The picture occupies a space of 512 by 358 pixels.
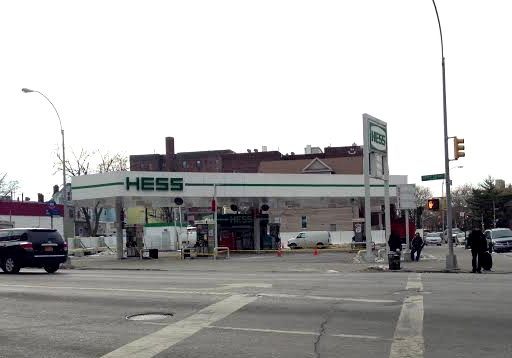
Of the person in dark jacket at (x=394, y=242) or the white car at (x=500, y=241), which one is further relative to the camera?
the white car at (x=500, y=241)

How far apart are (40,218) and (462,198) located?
267ft

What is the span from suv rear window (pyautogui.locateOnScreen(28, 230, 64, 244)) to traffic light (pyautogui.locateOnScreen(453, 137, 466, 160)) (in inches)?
636

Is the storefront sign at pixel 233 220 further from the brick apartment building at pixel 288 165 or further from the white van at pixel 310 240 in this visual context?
the brick apartment building at pixel 288 165

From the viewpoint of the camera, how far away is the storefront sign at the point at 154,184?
117ft

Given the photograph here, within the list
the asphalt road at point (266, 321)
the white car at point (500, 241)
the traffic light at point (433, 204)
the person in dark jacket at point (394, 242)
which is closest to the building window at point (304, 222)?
the white car at point (500, 241)

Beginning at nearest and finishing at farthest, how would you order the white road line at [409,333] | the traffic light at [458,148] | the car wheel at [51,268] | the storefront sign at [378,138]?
the white road line at [409,333]
the traffic light at [458,148]
the car wheel at [51,268]
the storefront sign at [378,138]

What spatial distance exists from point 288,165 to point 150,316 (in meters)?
74.9

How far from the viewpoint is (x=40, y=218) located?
71062 millimetres

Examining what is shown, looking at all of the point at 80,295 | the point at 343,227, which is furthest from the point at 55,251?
the point at 343,227

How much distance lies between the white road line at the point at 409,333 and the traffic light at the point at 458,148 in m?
12.1

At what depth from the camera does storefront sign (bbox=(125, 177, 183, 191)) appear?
3578cm

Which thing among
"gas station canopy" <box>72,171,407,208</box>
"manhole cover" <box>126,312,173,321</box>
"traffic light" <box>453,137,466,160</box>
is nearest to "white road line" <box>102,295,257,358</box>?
"manhole cover" <box>126,312,173,321</box>

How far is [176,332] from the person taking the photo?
9.16 meters

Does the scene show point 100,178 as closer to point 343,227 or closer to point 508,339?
point 508,339
